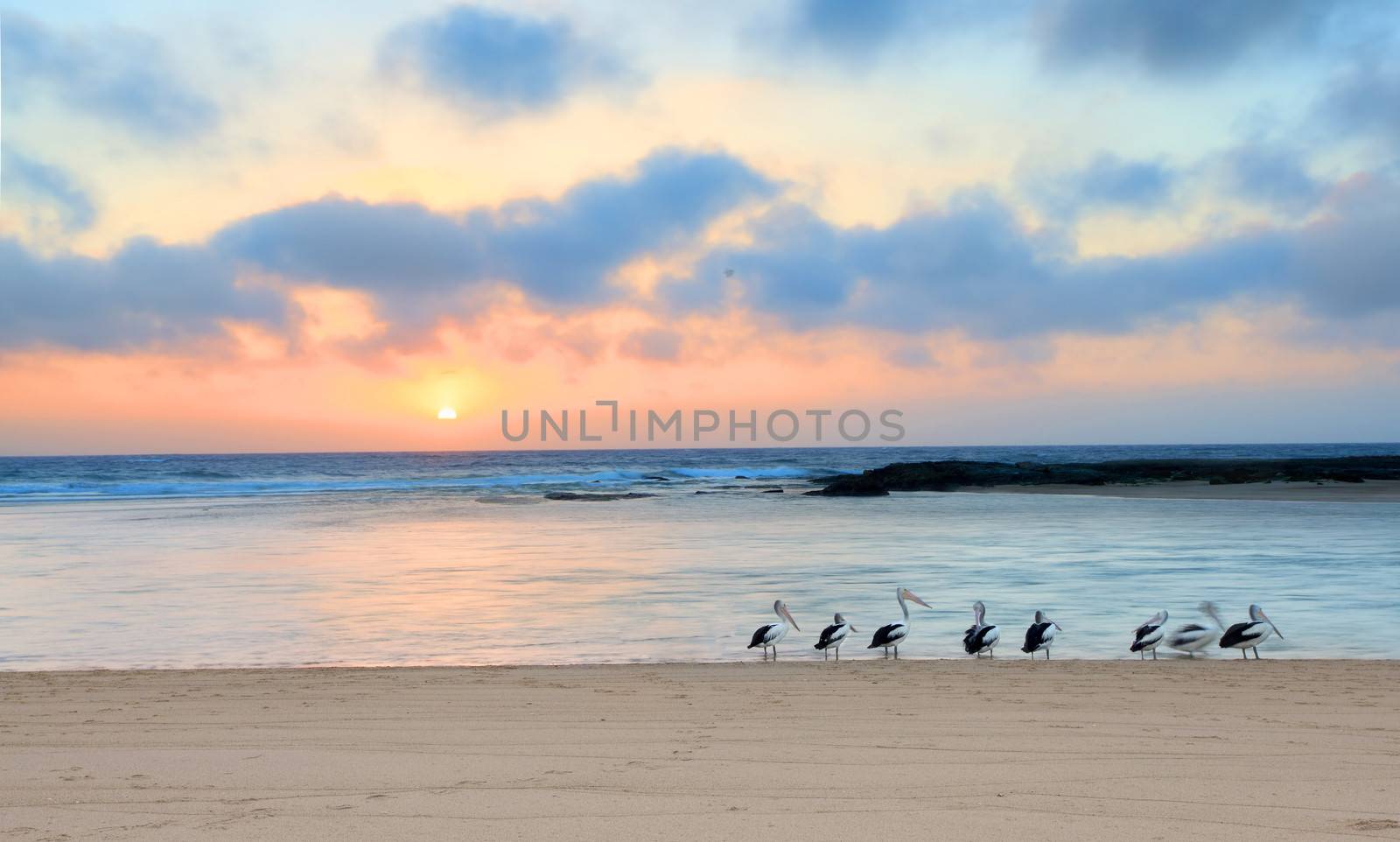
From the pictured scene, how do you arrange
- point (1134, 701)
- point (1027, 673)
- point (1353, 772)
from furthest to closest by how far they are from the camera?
point (1027, 673) → point (1134, 701) → point (1353, 772)

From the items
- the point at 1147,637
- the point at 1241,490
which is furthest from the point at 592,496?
the point at 1147,637

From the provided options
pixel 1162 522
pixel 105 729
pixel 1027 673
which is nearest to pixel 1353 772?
pixel 1027 673

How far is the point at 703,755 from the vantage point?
5.79m

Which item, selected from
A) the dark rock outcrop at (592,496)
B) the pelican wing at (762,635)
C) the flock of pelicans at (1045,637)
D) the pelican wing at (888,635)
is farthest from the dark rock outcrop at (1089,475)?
the pelican wing at (762,635)

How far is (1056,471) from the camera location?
52875 mm

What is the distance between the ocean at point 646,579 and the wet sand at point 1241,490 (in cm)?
354

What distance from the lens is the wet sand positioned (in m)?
36.2

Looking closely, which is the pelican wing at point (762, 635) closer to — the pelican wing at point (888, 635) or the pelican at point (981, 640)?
the pelican wing at point (888, 635)

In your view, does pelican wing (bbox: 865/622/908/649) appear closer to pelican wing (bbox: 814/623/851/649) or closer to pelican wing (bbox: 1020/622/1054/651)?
pelican wing (bbox: 814/623/851/649)

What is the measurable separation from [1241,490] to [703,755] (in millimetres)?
40882

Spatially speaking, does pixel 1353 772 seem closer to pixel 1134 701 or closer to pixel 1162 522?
pixel 1134 701

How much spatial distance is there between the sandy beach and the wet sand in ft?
103

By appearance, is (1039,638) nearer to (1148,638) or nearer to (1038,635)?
(1038,635)

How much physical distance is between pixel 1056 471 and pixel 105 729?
50.7 metres
